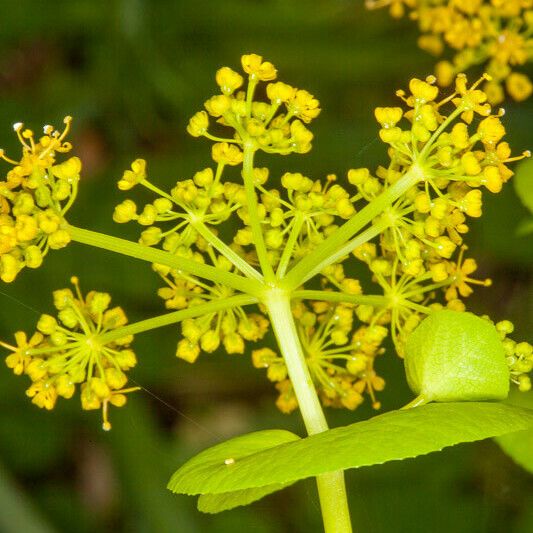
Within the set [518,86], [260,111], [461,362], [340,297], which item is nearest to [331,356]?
[340,297]

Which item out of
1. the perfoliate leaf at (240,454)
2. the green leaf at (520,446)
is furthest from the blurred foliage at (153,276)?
the perfoliate leaf at (240,454)

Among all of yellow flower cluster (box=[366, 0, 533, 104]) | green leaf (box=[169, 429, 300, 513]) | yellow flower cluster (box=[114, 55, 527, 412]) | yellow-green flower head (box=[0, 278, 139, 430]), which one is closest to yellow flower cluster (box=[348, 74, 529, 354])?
yellow flower cluster (box=[114, 55, 527, 412])

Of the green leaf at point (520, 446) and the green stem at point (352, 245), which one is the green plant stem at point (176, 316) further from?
the green leaf at point (520, 446)

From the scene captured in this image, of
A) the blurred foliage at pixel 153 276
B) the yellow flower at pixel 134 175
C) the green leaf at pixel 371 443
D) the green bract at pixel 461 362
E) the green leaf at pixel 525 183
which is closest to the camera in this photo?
the green leaf at pixel 371 443

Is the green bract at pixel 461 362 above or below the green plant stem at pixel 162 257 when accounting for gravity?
below

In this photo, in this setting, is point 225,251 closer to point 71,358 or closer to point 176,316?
point 176,316

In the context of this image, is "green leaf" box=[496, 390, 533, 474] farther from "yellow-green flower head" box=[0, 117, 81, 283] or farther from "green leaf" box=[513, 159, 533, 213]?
"yellow-green flower head" box=[0, 117, 81, 283]

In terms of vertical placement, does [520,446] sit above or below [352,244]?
below
